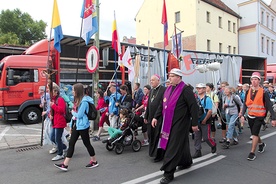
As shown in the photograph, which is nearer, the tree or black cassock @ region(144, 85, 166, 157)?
black cassock @ region(144, 85, 166, 157)

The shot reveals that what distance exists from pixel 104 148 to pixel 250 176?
3.34 meters

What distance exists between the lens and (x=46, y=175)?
173 inches

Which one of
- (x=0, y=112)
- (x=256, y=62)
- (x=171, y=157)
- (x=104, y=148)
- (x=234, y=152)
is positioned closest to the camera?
(x=171, y=157)

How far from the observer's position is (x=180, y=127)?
13.3ft

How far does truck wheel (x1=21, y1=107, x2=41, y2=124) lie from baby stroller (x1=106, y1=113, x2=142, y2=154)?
15.7ft

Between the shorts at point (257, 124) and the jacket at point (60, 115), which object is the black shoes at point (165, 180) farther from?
the jacket at point (60, 115)

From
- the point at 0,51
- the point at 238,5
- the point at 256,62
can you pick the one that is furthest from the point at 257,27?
the point at 0,51

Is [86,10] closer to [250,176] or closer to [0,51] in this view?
[250,176]

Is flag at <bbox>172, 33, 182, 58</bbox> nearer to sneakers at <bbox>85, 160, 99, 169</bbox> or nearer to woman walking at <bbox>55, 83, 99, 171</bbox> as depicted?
woman walking at <bbox>55, 83, 99, 171</bbox>

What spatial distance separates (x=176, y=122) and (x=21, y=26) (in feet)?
137

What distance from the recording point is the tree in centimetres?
→ 3925

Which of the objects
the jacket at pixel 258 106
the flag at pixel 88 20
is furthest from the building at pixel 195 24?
the jacket at pixel 258 106

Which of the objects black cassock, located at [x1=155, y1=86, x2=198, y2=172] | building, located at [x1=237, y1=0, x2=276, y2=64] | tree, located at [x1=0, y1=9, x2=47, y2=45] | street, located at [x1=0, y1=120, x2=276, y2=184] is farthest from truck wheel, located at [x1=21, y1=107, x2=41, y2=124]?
tree, located at [x1=0, y1=9, x2=47, y2=45]

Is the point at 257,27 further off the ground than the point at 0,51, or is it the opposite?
the point at 257,27
